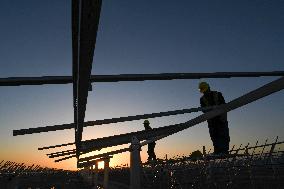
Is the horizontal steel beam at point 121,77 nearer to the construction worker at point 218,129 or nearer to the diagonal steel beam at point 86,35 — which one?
the diagonal steel beam at point 86,35

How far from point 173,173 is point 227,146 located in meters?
1.95

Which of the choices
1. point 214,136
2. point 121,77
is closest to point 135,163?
point 214,136

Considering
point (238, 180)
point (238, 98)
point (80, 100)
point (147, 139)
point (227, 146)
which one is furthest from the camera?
point (238, 180)

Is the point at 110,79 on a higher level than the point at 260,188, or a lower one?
higher

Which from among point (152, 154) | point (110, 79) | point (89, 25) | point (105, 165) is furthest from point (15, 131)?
point (152, 154)

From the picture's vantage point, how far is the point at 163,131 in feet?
16.7

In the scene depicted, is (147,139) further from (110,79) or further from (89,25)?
(89,25)

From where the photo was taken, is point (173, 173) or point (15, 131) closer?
point (15, 131)

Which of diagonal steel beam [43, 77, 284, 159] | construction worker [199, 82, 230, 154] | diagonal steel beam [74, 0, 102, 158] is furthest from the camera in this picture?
construction worker [199, 82, 230, 154]

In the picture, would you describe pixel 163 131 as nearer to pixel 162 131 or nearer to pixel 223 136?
pixel 162 131

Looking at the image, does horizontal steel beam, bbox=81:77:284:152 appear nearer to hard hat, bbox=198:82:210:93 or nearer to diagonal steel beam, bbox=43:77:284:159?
Result: diagonal steel beam, bbox=43:77:284:159

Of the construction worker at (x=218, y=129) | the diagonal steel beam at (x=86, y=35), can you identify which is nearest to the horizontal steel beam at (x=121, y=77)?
the diagonal steel beam at (x=86, y=35)

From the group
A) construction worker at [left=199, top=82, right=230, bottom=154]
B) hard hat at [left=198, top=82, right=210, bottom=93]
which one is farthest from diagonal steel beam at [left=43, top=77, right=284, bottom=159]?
hard hat at [left=198, top=82, right=210, bottom=93]

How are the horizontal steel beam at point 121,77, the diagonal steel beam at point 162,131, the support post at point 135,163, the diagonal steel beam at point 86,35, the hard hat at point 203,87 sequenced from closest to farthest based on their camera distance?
the diagonal steel beam at point 86,35 → the horizontal steel beam at point 121,77 → the diagonal steel beam at point 162,131 → the support post at point 135,163 → the hard hat at point 203,87
